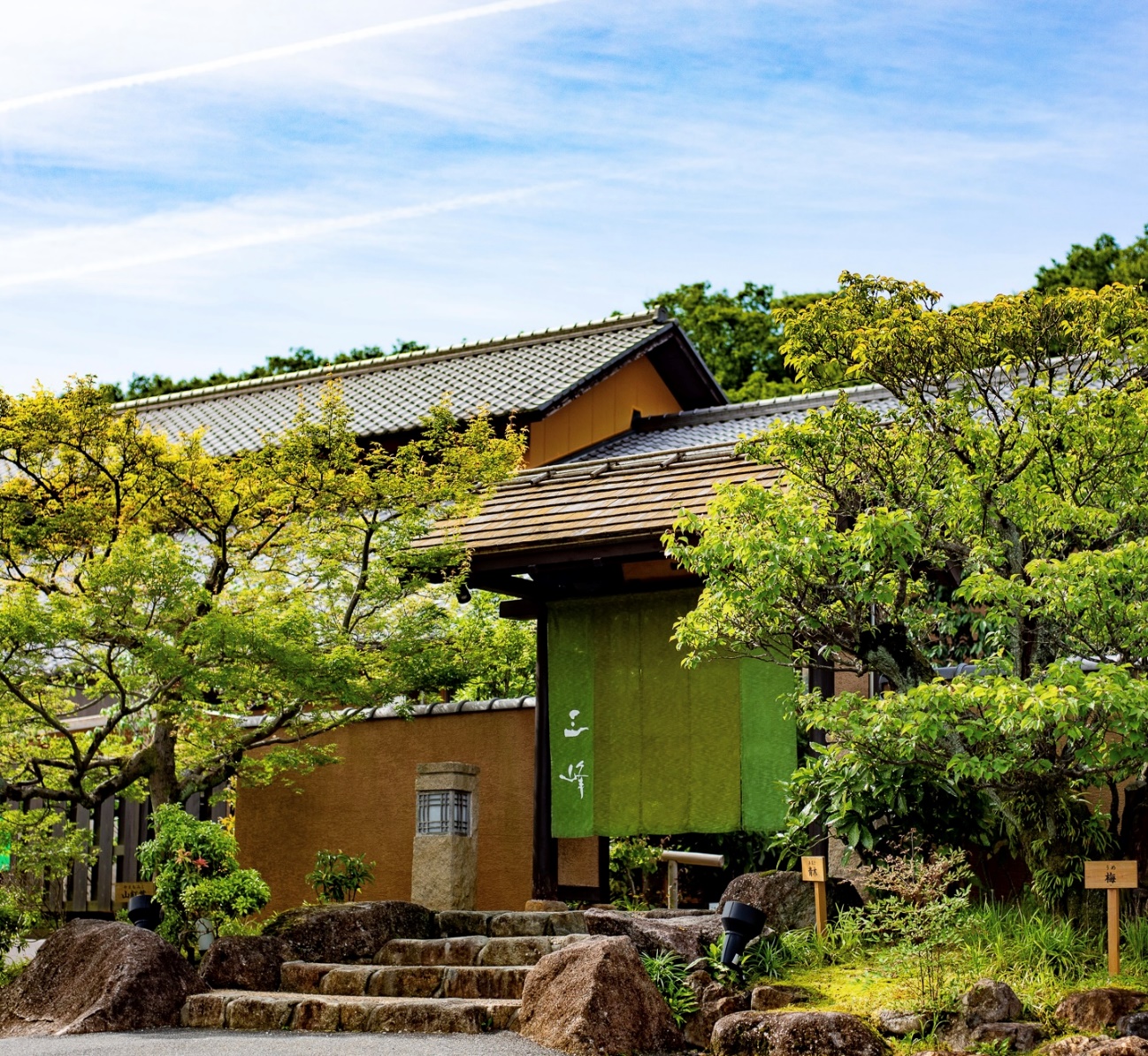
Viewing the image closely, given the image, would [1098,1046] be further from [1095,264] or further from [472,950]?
[1095,264]

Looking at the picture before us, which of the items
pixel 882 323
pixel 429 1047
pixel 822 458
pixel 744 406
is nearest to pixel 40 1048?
pixel 429 1047

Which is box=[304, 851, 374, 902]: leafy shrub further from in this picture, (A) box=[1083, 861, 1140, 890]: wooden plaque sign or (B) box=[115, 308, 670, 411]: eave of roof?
(B) box=[115, 308, 670, 411]: eave of roof

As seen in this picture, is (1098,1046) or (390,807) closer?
(1098,1046)

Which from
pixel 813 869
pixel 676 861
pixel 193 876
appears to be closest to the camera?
pixel 813 869

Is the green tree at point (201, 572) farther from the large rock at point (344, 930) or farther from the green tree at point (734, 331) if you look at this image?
the green tree at point (734, 331)

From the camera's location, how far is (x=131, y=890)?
1333cm

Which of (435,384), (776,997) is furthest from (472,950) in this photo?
(435,384)

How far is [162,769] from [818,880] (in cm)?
573

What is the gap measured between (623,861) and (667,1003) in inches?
254

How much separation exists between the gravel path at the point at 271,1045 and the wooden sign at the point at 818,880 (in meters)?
2.07

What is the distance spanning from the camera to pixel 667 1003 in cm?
798

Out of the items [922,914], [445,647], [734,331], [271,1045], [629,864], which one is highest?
[734,331]

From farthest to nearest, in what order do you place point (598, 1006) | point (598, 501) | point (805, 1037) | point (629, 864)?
point (629, 864) < point (598, 501) < point (598, 1006) < point (805, 1037)

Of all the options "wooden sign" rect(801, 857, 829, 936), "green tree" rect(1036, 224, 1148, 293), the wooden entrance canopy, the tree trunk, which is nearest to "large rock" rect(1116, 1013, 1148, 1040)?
"wooden sign" rect(801, 857, 829, 936)
